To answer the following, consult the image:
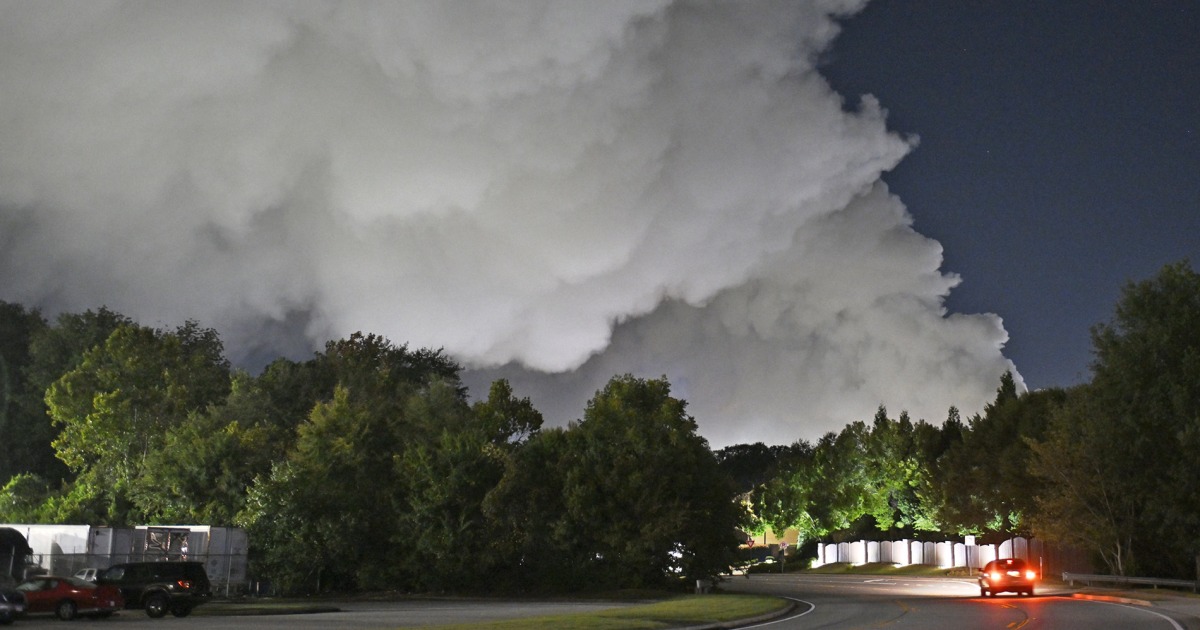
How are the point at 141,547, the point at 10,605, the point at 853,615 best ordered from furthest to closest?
the point at 141,547
the point at 853,615
the point at 10,605

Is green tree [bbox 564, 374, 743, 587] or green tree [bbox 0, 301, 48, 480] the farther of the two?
green tree [bbox 0, 301, 48, 480]

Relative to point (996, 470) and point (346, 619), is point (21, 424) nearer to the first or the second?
point (346, 619)

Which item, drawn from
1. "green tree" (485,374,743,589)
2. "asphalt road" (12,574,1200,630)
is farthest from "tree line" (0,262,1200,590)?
"asphalt road" (12,574,1200,630)

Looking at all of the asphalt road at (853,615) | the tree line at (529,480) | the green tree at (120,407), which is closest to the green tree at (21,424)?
the green tree at (120,407)

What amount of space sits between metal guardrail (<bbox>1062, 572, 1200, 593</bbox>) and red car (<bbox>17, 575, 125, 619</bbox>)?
44311 mm

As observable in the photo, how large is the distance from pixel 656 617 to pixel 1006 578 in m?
20.2

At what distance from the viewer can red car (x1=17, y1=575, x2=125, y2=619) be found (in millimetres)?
32750

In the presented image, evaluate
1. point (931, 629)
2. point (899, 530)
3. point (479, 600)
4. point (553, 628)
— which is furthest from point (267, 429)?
point (899, 530)

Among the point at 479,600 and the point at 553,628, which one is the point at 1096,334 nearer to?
the point at 479,600

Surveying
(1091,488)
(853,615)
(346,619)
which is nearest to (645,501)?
(853,615)

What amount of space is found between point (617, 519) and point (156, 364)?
35482mm

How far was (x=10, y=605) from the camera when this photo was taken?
98.9ft

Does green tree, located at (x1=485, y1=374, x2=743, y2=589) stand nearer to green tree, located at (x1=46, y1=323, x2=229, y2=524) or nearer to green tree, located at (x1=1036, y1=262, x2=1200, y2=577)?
green tree, located at (x1=1036, y1=262, x2=1200, y2=577)

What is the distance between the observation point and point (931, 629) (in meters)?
26.4
